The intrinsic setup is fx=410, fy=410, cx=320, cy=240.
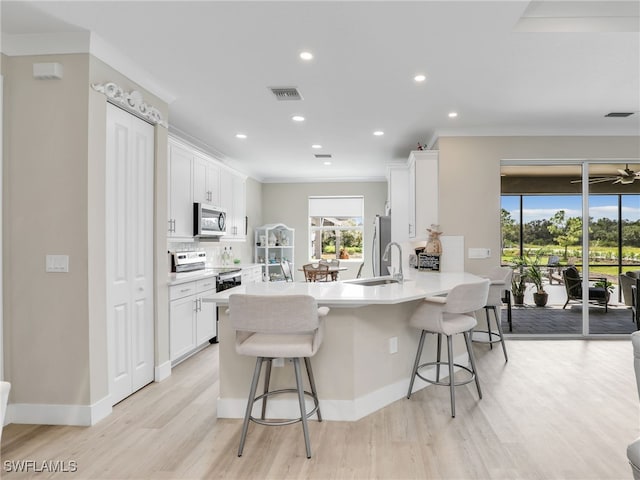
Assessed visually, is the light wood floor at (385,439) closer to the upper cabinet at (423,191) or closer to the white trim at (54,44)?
the upper cabinet at (423,191)

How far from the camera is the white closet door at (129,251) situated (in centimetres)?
298

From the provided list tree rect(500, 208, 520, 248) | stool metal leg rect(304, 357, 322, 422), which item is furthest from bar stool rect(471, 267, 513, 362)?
stool metal leg rect(304, 357, 322, 422)

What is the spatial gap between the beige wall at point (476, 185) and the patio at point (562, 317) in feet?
4.16

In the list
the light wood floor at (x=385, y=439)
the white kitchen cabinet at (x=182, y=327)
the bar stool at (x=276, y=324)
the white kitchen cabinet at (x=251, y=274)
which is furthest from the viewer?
the white kitchen cabinet at (x=251, y=274)

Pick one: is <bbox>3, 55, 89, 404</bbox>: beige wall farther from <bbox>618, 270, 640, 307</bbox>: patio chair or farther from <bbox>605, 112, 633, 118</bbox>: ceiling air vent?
<bbox>618, 270, 640, 307</bbox>: patio chair

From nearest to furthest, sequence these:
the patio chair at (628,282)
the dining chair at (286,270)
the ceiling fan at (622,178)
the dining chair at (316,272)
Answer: the ceiling fan at (622,178), the patio chair at (628,282), the dining chair at (316,272), the dining chair at (286,270)

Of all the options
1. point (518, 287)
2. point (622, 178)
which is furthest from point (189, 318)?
point (622, 178)

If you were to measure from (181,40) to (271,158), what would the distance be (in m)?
3.85

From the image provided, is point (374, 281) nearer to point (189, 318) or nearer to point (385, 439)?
point (385, 439)

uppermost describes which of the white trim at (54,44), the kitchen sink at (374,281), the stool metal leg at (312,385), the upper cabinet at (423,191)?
the white trim at (54,44)

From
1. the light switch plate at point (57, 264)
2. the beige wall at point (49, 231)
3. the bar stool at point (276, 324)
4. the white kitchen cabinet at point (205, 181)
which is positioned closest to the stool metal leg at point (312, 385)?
the bar stool at point (276, 324)

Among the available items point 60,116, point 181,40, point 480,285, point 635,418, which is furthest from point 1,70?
point 635,418

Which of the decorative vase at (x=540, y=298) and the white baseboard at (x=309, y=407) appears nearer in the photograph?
the white baseboard at (x=309, y=407)

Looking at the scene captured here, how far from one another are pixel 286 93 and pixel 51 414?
9.95ft
